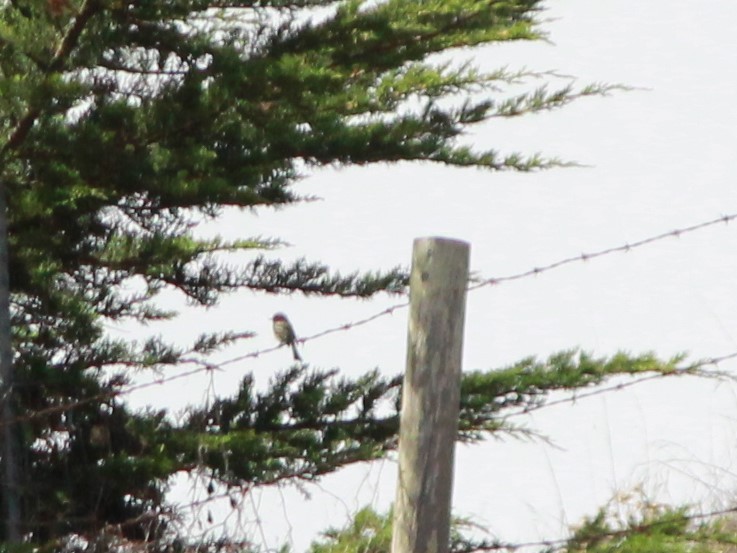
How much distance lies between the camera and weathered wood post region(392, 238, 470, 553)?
14.1 ft

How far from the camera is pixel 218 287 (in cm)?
878

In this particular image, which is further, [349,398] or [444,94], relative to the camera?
[444,94]

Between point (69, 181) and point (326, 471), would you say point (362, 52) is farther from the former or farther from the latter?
point (326, 471)

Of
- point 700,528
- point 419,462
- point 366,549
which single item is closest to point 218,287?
point 366,549

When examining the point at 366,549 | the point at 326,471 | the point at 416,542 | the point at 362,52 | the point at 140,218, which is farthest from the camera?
the point at 140,218

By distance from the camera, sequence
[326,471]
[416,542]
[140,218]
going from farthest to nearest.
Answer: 1. [140,218]
2. [326,471]
3. [416,542]

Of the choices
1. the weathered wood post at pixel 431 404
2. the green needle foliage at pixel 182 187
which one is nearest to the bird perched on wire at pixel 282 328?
the green needle foliage at pixel 182 187

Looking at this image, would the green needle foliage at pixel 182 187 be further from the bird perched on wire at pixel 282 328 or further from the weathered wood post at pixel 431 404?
the weathered wood post at pixel 431 404

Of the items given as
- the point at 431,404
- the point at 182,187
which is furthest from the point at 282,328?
the point at 431,404

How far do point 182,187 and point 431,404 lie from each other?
3.75 meters

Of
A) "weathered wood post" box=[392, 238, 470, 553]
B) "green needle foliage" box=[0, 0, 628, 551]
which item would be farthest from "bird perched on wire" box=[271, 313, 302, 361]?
"weathered wood post" box=[392, 238, 470, 553]

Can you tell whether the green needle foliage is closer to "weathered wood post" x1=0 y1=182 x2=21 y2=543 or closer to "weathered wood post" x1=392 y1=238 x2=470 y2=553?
"weathered wood post" x1=0 y1=182 x2=21 y2=543

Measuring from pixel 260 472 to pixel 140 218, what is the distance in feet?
5.78

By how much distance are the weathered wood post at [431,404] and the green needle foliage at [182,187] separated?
2.51 meters
